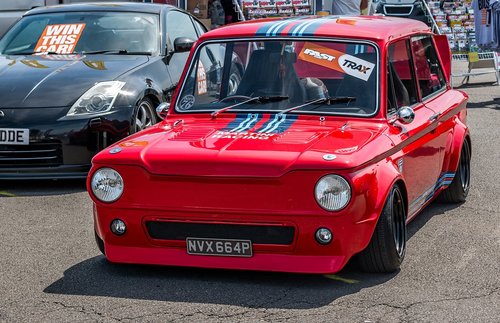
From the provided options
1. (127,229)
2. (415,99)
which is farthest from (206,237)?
(415,99)

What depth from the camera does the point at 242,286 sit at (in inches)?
225

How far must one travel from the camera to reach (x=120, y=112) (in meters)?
9.02

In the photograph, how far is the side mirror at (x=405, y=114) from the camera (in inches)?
253

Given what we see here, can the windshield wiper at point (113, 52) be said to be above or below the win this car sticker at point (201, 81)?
below

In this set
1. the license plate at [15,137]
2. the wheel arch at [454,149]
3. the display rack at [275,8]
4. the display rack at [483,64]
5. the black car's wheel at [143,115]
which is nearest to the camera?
the wheel arch at [454,149]

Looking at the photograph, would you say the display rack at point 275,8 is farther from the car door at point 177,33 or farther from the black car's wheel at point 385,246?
the black car's wheel at point 385,246

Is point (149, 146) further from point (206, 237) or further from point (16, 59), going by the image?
point (16, 59)

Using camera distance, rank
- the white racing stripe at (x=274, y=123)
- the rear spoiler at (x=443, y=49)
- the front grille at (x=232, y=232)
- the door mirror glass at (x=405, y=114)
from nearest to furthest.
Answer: the front grille at (x=232, y=232), the white racing stripe at (x=274, y=123), the door mirror glass at (x=405, y=114), the rear spoiler at (x=443, y=49)

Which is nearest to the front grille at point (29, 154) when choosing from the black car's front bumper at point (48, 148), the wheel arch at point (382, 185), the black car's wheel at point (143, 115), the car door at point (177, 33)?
the black car's front bumper at point (48, 148)

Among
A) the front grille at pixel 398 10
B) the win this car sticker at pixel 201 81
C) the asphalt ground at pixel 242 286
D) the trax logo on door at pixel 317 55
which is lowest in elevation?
the front grille at pixel 398 10

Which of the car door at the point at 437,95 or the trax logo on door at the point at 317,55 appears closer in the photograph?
the trax logo on door at the point at 317,55

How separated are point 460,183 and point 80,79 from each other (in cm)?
339

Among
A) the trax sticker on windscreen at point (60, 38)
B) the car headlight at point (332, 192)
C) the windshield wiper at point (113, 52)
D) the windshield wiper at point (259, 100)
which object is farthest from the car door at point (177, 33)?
the car headlight at point (332, 192)

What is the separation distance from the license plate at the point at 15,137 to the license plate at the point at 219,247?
3447 millimetres
